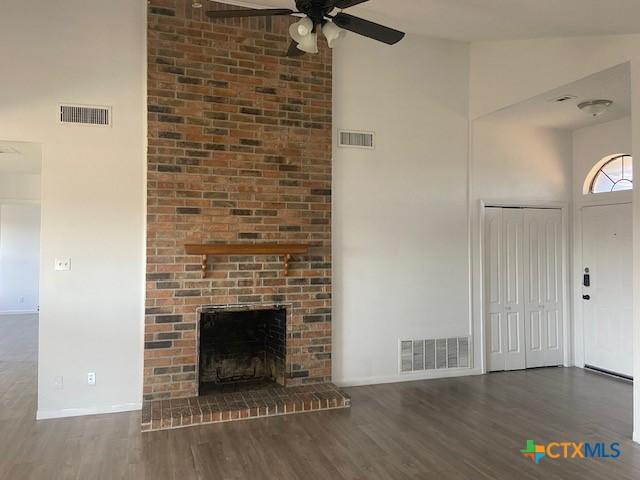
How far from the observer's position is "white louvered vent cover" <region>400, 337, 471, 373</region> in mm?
4914

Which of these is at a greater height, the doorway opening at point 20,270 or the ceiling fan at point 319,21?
the ceiling fan at point 319,21

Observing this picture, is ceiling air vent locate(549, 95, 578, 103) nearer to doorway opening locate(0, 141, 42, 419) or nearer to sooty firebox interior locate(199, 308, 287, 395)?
sooty firebox interior locate(199, 308, 287, 395)

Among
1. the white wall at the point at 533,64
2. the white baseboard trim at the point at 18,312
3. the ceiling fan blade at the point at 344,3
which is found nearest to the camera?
the ceiling fan blade at the point at 344,3

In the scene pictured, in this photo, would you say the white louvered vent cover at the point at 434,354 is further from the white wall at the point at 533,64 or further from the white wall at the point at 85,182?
the white wall at the point at 85,182

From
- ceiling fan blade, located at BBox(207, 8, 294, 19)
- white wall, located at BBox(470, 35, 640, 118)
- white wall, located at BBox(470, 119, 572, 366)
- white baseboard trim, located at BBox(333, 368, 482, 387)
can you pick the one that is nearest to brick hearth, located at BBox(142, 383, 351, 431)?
white baseboard trim, located at BBox(333, 368, 482, 387)

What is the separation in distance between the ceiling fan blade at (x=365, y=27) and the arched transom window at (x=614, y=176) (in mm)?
3675

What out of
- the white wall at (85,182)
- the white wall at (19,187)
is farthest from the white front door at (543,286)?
the white wall at (19,187)

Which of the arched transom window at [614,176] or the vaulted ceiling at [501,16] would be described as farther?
the arched transom window at [614,176]

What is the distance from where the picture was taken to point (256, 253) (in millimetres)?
4199

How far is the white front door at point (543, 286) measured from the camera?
5.51m

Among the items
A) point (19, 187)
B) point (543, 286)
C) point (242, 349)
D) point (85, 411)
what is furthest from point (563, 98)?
point (19, 187)

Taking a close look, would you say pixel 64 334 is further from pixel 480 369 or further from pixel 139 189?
pixel 480 369

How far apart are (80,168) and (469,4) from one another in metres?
3.49

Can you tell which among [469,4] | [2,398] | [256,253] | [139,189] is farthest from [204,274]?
[469,4]
